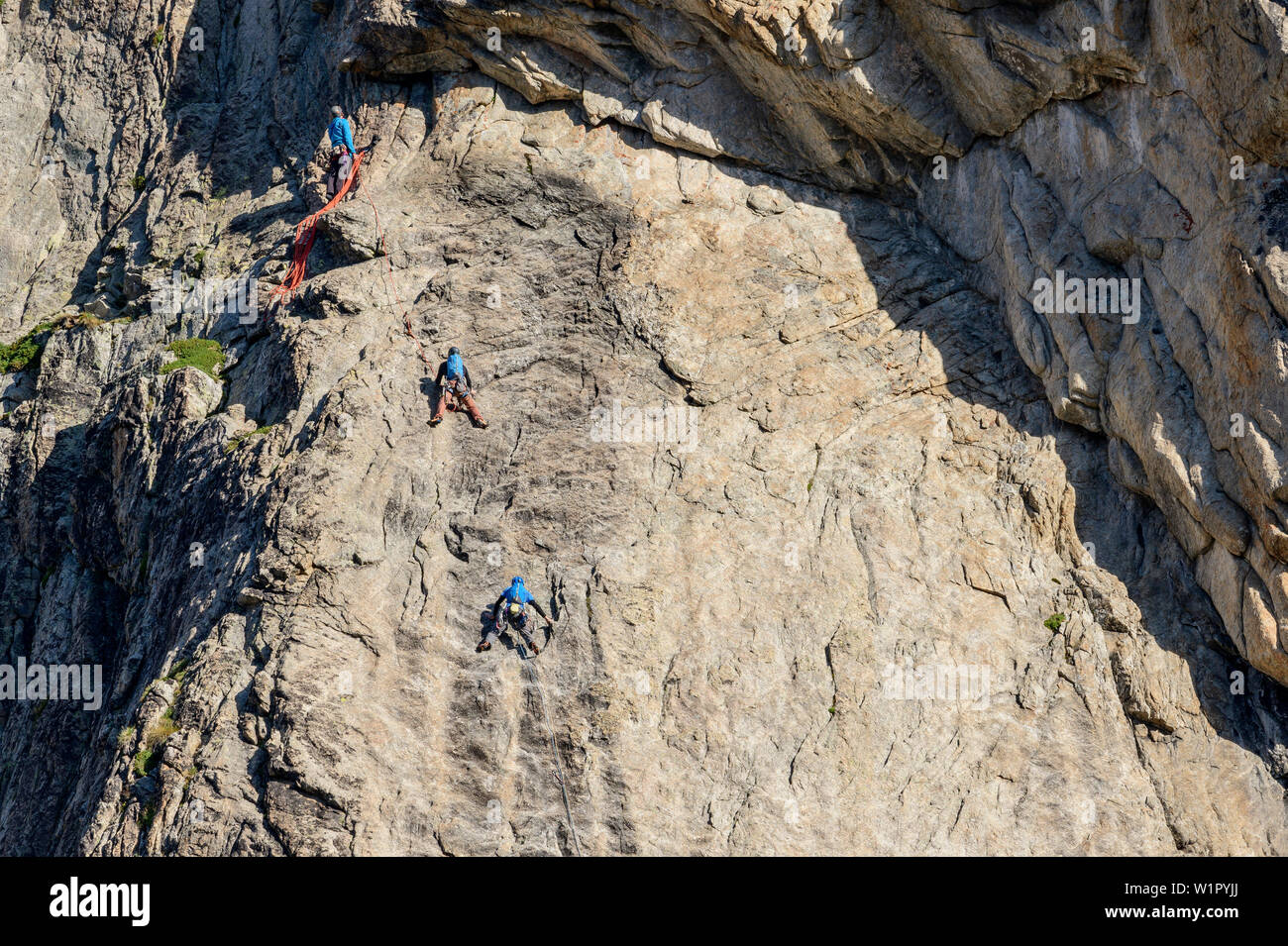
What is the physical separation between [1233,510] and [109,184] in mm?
27112

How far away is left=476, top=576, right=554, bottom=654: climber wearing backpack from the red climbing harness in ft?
30.2

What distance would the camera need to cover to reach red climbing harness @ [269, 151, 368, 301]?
28375 mm

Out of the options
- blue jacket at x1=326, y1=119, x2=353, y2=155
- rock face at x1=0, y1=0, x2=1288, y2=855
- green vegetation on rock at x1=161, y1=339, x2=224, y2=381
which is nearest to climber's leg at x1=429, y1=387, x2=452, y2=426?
rock face at x1=0, y1=0, x2=1288, y2=855

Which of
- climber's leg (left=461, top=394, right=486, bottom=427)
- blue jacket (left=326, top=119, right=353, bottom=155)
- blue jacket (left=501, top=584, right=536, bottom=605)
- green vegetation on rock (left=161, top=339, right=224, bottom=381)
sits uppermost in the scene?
blue jacket (left=326, top=119, right=353, bottom=155)

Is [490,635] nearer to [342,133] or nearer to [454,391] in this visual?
[454,391]

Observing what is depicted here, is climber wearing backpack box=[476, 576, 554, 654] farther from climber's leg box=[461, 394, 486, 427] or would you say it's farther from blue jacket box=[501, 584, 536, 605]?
climber's leg box=[461, 394, 486, 427]

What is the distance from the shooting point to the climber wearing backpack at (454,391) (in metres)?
25.3

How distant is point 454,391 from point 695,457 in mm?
4698

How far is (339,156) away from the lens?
29344 millimetres

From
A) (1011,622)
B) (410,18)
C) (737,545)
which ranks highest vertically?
(410,18)

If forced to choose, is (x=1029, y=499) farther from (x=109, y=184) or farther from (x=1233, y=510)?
(x=109, y=184)

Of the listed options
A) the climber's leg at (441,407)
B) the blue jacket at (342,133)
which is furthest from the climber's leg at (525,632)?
the blue jacket at (342,133)

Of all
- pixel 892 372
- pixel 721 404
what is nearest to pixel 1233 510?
pixel 892 372

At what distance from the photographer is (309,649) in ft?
72.9
